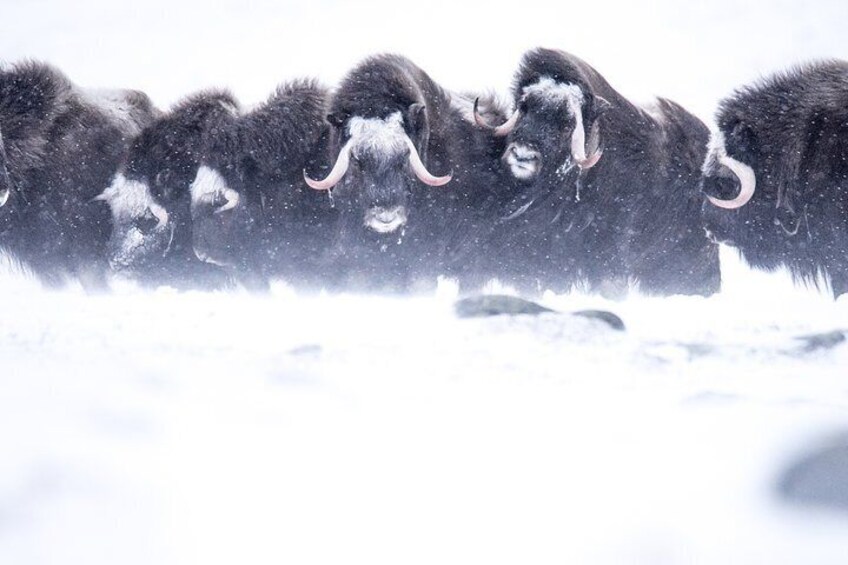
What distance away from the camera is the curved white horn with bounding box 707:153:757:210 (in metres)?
4.40

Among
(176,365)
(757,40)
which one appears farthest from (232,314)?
(757,40)

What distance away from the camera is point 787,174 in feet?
14.5

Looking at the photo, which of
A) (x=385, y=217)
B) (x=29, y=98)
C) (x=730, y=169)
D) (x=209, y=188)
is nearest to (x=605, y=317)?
(x=385, y=217)

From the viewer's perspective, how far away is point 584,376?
2895mm

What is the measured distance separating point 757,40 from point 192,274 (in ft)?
11.3

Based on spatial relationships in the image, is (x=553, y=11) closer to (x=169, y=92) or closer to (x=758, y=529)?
(x=169, y=92)

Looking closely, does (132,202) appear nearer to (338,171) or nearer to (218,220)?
(218,220)

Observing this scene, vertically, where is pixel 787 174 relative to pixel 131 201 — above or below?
above

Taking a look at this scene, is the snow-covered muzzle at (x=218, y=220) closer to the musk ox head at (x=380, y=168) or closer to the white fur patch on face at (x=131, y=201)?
the white fur patch on face at (x=131, y=201)

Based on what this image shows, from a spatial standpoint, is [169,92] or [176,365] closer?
[176,365]

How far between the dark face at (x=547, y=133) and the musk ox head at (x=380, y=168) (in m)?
0.44

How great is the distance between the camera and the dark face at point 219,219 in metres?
4.75

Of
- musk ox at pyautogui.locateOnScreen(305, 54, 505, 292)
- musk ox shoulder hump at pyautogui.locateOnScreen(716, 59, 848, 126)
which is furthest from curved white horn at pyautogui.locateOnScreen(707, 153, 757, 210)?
musk ox at pyautogui.locateOnScreen(305, 54, 505, 292)

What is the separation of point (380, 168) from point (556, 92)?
1.02m
